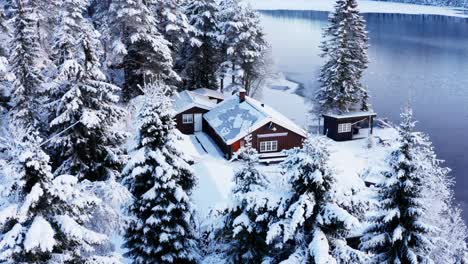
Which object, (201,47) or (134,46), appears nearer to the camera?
(134,46)

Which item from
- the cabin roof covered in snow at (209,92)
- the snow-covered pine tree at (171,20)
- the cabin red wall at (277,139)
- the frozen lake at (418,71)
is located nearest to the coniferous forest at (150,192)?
the cabin red wall at (277,139)

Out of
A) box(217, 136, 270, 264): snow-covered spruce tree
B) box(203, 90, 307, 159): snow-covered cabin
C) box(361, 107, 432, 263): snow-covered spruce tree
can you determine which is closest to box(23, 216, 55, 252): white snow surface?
box(217, 136, 270, 264): snow-covered spruce tree

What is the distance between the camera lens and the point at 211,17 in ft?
155

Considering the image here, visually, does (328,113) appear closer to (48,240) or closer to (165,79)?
(165,79)

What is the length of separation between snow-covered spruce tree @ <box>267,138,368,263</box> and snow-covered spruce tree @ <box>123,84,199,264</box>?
4865 mm

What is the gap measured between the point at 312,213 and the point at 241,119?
2571 centimetres

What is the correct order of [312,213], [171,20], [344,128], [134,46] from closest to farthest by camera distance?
[312,213]
[134,46]
[171,20]
[344,128]

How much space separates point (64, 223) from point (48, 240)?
2.12 feet

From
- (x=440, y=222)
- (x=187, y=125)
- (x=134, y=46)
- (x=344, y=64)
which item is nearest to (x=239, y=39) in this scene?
(x=344, y=64)

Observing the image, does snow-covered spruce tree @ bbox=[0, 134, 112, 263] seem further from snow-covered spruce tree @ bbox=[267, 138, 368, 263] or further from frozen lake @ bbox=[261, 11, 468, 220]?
frozen lake @ bbox=[261, 11, 468, 220]

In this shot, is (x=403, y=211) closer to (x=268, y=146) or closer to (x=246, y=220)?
(x=246, y=220)

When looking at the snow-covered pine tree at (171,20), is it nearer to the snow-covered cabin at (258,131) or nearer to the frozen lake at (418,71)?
the snow-covered cabin at (258,131)

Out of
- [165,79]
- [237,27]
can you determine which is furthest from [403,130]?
[237,27]

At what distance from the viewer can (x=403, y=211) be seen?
1498cm
